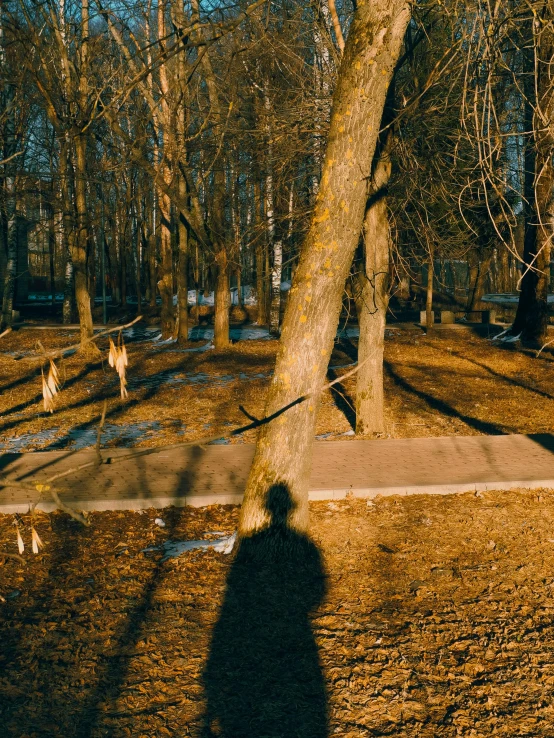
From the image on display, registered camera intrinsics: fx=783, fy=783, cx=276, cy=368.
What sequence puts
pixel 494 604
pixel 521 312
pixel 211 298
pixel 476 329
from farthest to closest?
pixel 211 298, pixel 476 329, pixel 521 312, pixel 494 604

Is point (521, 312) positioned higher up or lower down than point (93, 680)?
higher up

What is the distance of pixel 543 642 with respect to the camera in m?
4.56

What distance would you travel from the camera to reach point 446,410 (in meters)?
11.9

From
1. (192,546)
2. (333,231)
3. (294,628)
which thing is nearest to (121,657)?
(294,628)

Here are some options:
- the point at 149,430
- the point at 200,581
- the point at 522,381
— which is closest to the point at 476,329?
the point at 522,381

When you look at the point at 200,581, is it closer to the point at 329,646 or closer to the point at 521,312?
the point at 329,646

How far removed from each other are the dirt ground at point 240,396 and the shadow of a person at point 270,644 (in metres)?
2.86

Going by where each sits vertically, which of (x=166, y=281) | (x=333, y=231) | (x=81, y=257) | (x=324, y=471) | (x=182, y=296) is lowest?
(x=324, y=471)

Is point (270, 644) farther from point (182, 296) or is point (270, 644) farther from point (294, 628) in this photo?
point (182, 296)

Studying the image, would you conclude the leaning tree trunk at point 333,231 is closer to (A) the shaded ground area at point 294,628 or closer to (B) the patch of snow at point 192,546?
(B) the patch of snow at point 192,546

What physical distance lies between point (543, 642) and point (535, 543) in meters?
1.69

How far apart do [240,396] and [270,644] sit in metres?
8.45

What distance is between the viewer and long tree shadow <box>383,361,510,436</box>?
10.7 meters

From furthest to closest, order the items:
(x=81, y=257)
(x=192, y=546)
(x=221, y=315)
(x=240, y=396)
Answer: (x=221, y=315) → (x=81, y=257) → (x=240, y=396) → (x=192, y=546)
